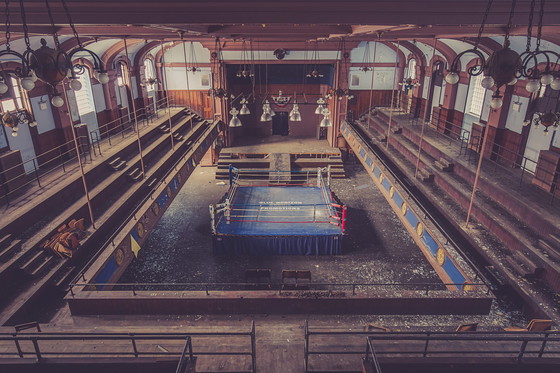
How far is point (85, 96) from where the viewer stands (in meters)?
15.7

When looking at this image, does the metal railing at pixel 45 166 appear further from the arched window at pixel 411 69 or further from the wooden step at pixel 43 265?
the arched window at pixel 411 69

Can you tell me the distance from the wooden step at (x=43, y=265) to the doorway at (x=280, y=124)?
1820 cm

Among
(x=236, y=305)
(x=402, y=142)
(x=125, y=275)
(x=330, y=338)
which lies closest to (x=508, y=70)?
(x=330, y=338)

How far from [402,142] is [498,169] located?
183 inches

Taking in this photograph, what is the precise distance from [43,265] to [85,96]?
34.3 feet

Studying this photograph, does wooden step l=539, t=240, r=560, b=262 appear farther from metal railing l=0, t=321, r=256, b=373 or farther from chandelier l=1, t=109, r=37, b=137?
chandelier l=1, t=109, r=37, b=137

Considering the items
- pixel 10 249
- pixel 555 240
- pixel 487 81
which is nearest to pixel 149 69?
pixel 10 249

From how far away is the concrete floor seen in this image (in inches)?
419

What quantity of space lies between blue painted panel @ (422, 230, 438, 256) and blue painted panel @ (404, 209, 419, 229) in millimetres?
637

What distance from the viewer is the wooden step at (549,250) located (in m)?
7.37

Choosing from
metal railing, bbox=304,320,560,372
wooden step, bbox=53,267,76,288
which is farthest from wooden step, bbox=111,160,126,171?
metal railing, bbox=304,320,560,372

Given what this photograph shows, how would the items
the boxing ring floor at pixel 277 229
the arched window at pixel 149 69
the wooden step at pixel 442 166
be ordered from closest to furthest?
the boxing ring floor at pixel 277 229 → the wooden step at pixel 442 166 → the arched window at pixel 149 69

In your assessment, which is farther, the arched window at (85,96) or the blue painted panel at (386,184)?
the arched window at (85,96)

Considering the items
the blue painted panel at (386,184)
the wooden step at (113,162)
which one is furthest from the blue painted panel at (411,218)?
the wooden step at (113,162)
